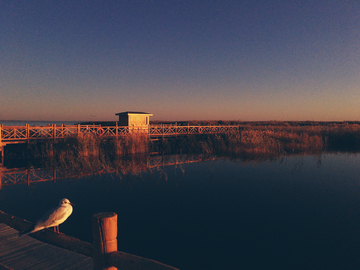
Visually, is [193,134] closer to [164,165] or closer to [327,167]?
[164,165]

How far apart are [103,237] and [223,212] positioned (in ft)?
15.8

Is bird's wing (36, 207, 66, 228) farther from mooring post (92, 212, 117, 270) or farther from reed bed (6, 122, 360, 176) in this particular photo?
reed bed (6, 122, 360, 176)

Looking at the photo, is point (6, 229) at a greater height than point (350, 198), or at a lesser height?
greater

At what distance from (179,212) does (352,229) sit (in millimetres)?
A: 4541

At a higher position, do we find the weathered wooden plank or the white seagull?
the white seagull

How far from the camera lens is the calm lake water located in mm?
4676

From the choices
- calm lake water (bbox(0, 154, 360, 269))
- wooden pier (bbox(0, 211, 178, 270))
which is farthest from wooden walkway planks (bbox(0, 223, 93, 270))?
calm lake water (bbox(0, 154, 360, 269))

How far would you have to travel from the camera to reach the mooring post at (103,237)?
8.32 ft

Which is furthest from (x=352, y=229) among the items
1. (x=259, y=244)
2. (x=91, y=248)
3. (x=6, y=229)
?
(x=6, y=229)

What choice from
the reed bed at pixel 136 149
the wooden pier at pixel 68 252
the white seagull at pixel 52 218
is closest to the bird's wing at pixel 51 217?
the white seagull at pixel 52 218

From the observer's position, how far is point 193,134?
24.8 metres

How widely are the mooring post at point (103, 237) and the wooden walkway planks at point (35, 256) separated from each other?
36.1 inches

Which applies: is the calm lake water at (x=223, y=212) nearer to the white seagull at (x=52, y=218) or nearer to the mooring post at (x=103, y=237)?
the white seagull at (x=52, y=218)

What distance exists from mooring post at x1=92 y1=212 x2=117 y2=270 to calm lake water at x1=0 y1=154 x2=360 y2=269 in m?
2.28
